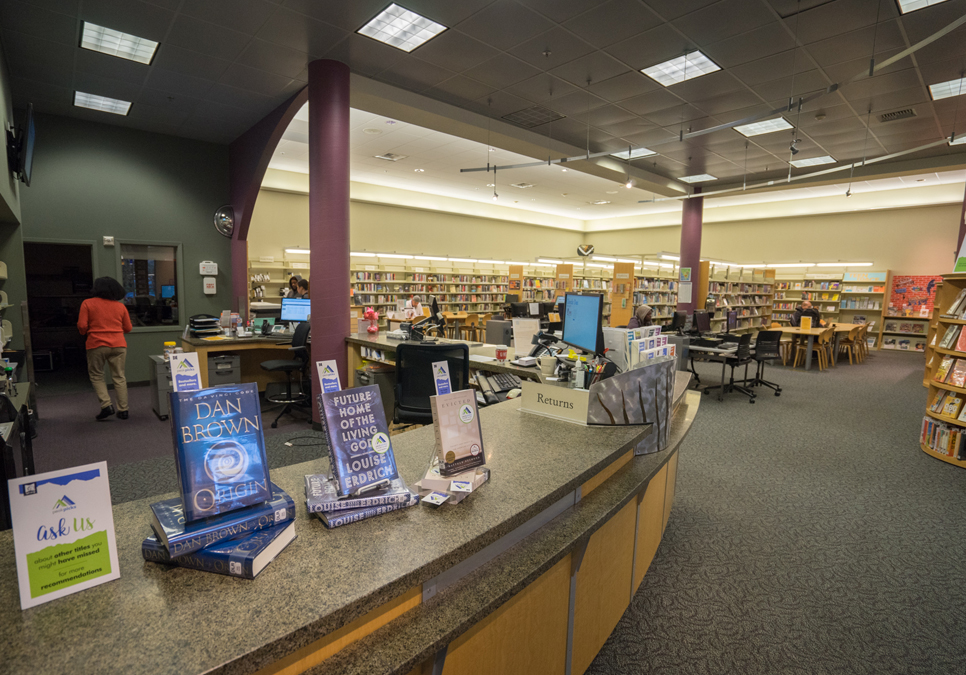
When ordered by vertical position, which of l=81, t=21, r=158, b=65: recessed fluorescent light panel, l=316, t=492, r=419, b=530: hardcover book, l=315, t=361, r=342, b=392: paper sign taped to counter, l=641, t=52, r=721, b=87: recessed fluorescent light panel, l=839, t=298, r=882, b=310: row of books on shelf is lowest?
l=316, t=492, r=419, b=530: hardcover book

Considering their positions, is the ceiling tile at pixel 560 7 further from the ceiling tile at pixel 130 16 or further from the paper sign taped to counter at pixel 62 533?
the paper sign taped to counter at pixel 62 533

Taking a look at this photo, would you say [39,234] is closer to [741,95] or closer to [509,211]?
[741,95]

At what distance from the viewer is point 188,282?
7.76 metres

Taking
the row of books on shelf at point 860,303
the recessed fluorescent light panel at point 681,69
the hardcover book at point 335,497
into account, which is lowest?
the hardcover book at point 335,497

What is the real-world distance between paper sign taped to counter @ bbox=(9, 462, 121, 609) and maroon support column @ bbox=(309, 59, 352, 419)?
169 inches

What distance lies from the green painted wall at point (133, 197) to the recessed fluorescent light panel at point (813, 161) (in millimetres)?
10076

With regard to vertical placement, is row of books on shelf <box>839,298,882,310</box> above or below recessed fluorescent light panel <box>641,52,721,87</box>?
below

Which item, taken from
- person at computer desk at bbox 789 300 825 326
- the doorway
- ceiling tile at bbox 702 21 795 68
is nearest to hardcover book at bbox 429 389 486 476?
ceiling tile at bbox 702 21 795 68

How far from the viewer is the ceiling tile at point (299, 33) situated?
14.0ft

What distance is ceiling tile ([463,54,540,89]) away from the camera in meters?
5.21

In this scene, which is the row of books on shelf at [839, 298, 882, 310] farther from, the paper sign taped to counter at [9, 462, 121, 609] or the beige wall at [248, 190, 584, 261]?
the paper sign taped to counter at [9, 462, 121, 609]

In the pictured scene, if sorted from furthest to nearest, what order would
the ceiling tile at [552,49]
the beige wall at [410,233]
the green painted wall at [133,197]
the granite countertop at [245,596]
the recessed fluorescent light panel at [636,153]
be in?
the beige wall at [410,233]
the recessed fluorescent light panel at [636,153]
the green painted wall at [133,197]
the ceiling tile at [552,49]
the granite countertop at [245,596]

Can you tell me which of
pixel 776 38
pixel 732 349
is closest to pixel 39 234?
pixel 776 38

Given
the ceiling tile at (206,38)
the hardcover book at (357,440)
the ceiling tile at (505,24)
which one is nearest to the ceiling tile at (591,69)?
the ceiling tile at (505,24)
